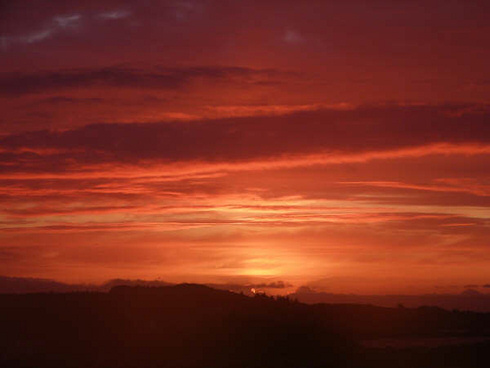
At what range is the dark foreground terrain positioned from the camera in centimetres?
3884

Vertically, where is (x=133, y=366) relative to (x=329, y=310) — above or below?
below

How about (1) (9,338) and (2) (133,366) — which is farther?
(1) (9,338)

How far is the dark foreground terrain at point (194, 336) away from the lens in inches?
1529

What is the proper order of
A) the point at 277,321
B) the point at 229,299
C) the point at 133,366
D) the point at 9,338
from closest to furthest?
the point at 133,366
the point at 9,338
the point at 277,321
the point at 229,299

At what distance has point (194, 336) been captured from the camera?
40.8 metres

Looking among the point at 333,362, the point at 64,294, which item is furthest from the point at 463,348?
the point at 64,294

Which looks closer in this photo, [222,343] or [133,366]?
[133,366]

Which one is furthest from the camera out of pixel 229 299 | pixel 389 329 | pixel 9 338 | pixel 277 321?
pixel 389 329

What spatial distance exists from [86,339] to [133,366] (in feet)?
13.6

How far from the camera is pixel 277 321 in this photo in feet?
144

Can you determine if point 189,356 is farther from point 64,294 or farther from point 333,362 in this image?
point 64,294

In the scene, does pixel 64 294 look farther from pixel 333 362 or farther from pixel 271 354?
pixel 333 362

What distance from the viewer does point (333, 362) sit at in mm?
39344

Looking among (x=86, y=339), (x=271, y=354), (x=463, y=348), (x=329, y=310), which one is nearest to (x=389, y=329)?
(x=329, y=310)
